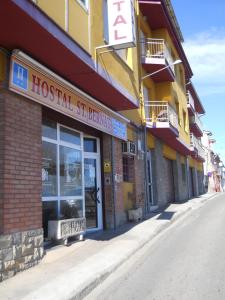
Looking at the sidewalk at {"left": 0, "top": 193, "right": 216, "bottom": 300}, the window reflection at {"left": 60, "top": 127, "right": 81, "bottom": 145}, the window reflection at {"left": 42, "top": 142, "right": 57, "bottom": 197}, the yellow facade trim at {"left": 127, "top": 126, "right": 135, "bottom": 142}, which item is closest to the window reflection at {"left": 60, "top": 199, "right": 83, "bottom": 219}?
the window reflection at {"left": 42, "top": 142, "right": 57, "bottom": 197}

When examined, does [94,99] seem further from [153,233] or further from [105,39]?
[153,233]

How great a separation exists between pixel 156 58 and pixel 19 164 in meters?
12.7

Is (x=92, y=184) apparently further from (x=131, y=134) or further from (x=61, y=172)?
(x=131, y=134)

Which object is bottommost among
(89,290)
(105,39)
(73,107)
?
(89,290)

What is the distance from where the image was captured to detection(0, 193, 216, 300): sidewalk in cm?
575

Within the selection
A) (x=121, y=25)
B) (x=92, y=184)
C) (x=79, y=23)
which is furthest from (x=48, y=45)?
(x=92, y=184)

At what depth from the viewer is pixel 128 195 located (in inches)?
567

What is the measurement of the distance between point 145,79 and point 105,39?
8.54 metres

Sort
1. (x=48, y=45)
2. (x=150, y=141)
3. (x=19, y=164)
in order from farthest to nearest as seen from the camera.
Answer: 1. (x=150, y=141)
2. (x=48, y=45)
3. (x=19, y=164)

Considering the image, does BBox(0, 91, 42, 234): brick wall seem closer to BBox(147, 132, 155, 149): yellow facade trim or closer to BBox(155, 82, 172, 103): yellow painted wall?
BBox(147, 132, 155, 149): yellow facade trim

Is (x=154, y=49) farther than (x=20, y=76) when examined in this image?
Yes

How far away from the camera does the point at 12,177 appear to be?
23.4 ft

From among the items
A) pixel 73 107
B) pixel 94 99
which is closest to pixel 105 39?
pixel 94 99

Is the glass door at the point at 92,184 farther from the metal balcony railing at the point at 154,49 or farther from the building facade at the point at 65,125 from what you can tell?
the metal balcony railing at the point at 154,49
